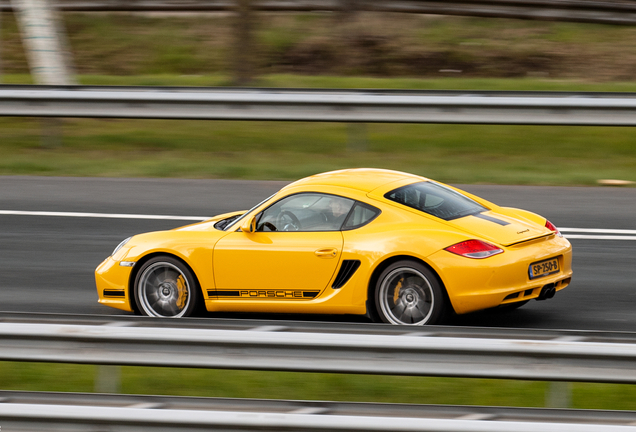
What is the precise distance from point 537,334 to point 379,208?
2.14 meters

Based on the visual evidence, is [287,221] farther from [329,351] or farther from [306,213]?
[329,351]

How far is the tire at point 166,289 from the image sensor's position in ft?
24.9

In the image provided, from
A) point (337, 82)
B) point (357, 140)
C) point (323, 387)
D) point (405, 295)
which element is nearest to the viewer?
point (323, 387)

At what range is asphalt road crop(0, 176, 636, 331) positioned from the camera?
7.73 metres

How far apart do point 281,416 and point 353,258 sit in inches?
105

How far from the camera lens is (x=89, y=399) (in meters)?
4.83

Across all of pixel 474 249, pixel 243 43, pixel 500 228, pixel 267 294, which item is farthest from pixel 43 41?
pixel 474 249

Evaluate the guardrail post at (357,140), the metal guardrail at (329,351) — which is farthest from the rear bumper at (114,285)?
the guardrail post at (357,140)

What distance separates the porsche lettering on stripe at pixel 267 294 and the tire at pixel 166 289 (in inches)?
8.4

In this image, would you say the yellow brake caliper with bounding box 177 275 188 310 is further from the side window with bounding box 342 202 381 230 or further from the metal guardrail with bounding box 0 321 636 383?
the metal guardrail with bounding box 0 321 636 383

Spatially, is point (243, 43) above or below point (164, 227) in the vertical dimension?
above

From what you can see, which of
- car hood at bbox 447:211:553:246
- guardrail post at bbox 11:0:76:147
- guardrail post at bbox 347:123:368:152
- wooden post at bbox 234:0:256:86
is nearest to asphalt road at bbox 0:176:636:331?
car hood at bbox 447:211:553:246

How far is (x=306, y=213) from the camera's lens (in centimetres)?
741

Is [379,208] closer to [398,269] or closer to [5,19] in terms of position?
[398,269]
